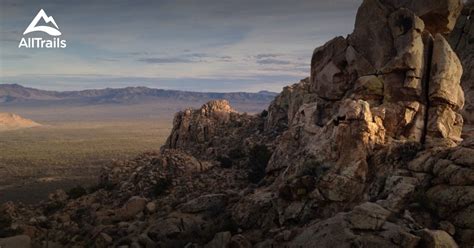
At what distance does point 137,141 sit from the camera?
465 ft

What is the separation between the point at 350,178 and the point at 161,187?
63.1 feet

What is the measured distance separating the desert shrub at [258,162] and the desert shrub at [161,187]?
7.04m

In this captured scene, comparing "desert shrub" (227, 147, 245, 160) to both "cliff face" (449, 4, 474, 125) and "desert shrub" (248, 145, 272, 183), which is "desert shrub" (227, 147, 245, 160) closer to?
"desert shrub" (248, 145, 272, 183)

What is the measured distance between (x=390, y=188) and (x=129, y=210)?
20682 mm

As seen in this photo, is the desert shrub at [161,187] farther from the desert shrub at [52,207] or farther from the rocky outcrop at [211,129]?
the rocky outcrop at [211,129]

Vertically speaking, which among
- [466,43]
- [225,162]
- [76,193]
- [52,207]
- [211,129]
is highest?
[466,43]

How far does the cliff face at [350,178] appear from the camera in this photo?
22.2 meters

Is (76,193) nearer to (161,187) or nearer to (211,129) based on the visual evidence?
(161,187)

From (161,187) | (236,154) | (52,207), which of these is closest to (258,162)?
(236,154)

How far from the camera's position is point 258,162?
Answer: 44625mm

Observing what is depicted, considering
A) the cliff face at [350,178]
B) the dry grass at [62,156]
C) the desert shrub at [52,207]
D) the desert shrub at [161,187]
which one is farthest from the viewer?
the dry grass at [62,156]

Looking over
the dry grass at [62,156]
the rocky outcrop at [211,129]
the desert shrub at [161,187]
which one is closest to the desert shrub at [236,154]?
the rocky outcrop at [211,129]

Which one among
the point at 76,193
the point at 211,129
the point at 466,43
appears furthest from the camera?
the point at 211,129

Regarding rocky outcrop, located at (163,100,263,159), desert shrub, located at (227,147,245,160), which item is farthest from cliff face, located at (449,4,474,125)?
desert shrub, located at (227,147,245,160)
